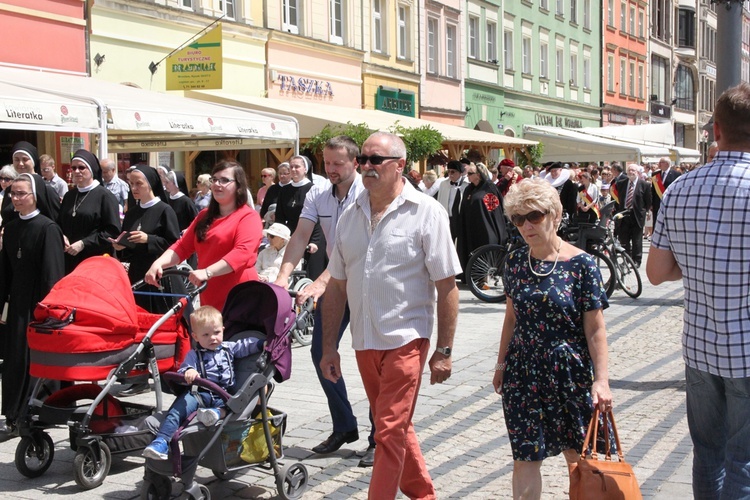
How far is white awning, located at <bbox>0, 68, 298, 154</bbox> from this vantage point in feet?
45.5

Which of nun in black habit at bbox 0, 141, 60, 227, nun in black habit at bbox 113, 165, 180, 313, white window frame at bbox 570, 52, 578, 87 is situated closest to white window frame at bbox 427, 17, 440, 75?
white window frame at bbox 570, 52, 578, 87

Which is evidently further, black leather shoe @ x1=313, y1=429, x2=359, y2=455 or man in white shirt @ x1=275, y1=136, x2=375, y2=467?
black leather shoe @ x1=313, y1=429, x2=359, y2=455

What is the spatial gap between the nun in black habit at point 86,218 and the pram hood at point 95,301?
6.02 feet

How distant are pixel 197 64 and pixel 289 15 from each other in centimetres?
636

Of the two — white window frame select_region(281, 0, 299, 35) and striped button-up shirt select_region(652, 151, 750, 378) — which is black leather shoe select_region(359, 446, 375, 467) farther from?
white window frame select_region(281, 0, 299, 35)

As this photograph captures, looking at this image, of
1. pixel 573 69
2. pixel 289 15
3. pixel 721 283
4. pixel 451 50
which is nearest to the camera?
pixel 721 283

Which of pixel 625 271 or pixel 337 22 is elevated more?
pixel 337 22

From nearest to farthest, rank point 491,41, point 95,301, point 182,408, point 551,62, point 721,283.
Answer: point 721,283 → point 182,408 → point 95,301 → point 491,41 → point 551,62

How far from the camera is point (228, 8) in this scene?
23328mm

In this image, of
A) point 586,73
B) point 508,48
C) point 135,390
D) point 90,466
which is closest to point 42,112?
point 135,390

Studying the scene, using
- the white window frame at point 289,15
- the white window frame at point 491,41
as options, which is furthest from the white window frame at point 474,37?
the white window frame at point 289,15

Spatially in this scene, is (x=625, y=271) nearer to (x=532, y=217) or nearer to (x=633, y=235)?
(x=633, y=235)

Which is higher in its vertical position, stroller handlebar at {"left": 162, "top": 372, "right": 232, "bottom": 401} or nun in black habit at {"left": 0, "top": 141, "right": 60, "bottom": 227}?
nun in black habit at {"left": 0, "top": 141, "right": 60, "bottom": 227}

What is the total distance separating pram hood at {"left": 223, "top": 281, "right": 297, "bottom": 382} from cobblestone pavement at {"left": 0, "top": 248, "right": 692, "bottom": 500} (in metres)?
0.73
